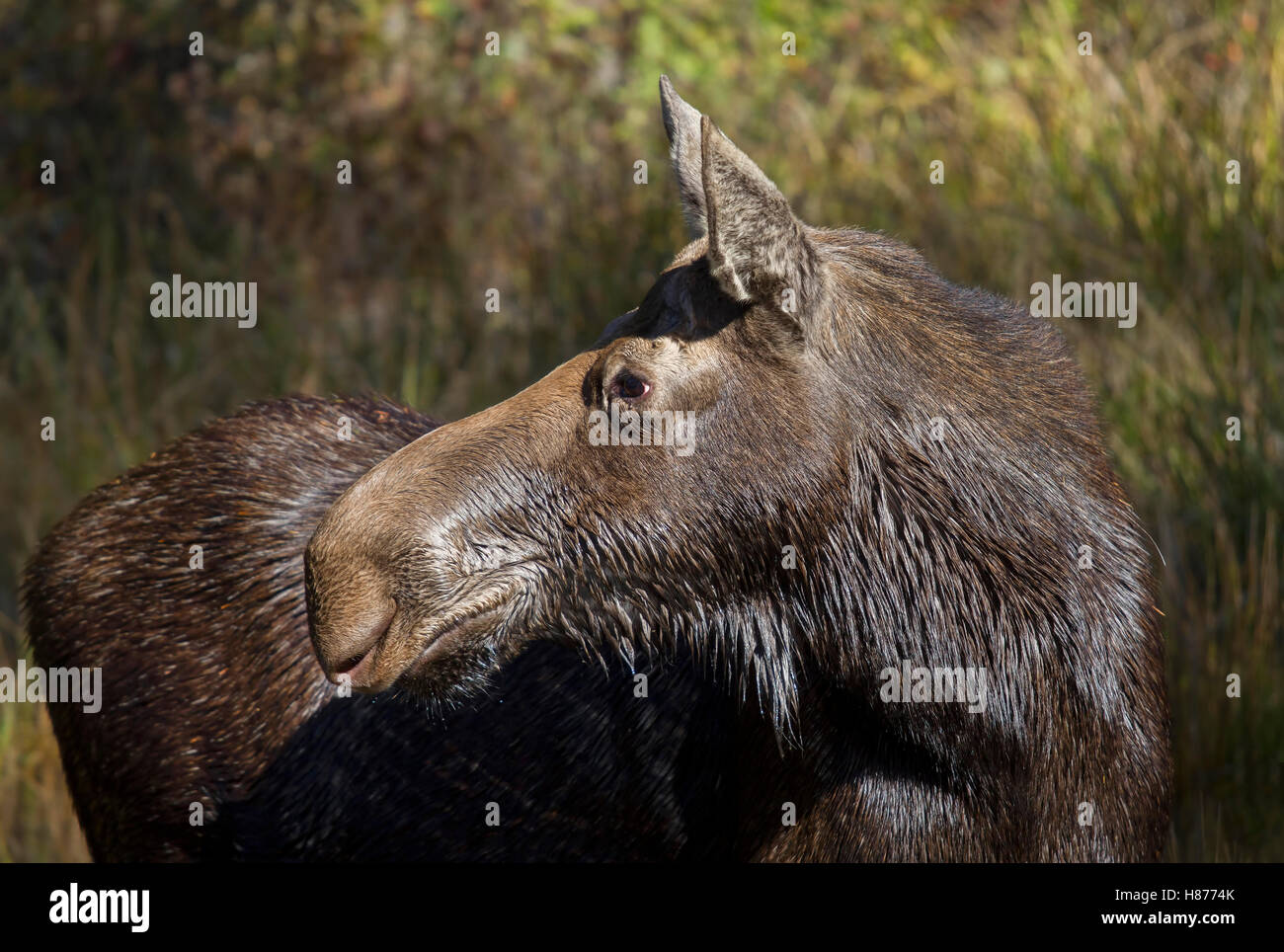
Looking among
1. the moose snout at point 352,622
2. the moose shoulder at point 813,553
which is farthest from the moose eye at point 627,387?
the moose snout at point 352,622

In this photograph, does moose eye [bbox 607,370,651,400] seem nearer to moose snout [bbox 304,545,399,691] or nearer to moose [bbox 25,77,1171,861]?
moose [bbox 25,77,1171,861]

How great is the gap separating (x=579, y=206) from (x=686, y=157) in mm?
5185

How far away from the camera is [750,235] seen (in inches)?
121

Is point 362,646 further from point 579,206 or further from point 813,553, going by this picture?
point 579,206

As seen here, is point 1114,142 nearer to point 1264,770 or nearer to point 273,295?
point 1264,770

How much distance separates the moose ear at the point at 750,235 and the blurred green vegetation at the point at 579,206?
8.05 feet

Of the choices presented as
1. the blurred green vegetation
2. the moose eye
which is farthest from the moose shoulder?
the blurred green vegetation

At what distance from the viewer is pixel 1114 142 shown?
279 inches

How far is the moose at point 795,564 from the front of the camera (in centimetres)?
320

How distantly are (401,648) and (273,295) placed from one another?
6031 millimetres

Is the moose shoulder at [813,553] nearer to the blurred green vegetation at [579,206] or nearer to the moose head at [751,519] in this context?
the moose head at [751,519]
